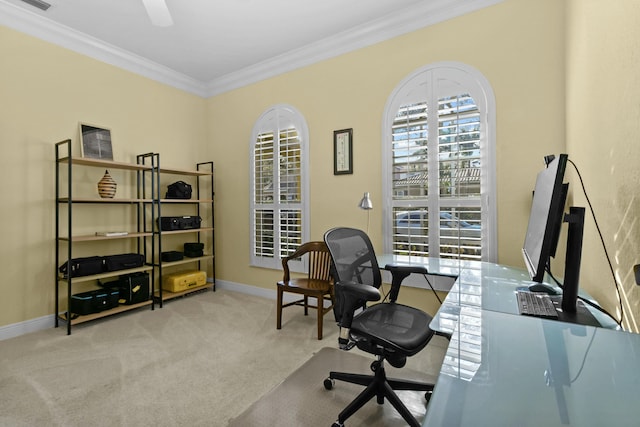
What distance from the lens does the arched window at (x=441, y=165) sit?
2617 millimetres

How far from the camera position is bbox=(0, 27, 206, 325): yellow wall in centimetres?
286

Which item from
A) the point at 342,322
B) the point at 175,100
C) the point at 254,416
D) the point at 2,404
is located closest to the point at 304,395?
the point at 254,416

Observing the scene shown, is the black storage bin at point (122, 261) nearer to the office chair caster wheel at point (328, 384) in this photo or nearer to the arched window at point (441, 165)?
the office chair caster wheel at point (328, 384)

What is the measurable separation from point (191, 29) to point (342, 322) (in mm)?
3296

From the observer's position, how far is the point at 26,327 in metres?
2.94

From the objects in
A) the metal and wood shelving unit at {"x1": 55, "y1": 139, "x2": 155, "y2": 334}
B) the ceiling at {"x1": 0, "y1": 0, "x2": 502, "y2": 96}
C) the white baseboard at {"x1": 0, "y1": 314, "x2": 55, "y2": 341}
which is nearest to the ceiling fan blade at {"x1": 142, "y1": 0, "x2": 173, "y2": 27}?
the ceiling at {"x1": 0, "y1": 0, "x2": 502, "y2": 96}

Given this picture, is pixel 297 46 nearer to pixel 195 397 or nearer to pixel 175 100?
pixel 175 100

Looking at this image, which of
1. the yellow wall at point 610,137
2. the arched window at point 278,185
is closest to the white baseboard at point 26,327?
the arched window at point 278,185

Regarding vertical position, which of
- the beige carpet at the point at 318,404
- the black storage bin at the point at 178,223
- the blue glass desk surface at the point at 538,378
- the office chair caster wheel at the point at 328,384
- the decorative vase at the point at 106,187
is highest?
the decorative vase at the point at 106,187

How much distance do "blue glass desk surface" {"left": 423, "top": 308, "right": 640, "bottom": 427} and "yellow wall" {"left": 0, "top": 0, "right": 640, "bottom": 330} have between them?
1.27ft

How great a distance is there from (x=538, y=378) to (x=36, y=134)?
168 inches

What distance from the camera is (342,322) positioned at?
1719 mm

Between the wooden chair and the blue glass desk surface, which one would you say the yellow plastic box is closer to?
the wooden chair

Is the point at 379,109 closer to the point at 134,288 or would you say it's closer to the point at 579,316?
the point at 579,316
